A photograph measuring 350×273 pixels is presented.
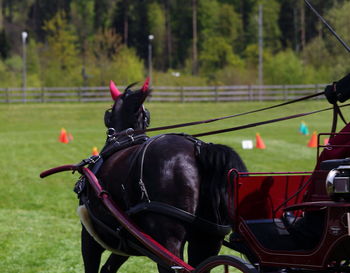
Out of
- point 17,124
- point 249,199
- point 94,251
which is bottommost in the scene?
point 17,124

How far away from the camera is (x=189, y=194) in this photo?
5602 millimetres

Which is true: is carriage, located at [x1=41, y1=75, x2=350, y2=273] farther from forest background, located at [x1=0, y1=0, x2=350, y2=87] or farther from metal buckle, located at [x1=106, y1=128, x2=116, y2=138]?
forest background, located at [x1=0, y1=0, x2=350, y2=87]

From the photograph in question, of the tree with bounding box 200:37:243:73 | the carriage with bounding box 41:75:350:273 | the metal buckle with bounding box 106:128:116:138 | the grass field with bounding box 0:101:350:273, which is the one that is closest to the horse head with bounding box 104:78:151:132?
the metal buckle with bounding box 106:128:116:138

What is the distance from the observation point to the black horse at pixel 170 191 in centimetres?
557

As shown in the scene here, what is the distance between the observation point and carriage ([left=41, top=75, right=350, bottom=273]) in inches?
176

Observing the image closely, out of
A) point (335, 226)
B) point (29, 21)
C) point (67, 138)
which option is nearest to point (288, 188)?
point (335, 226)

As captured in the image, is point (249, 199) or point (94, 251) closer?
point (249, 199)

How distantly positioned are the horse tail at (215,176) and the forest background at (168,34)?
211 feet

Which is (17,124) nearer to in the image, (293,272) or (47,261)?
(47,261)

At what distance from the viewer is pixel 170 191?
558cm

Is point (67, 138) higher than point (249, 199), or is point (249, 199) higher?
point (249, 199)

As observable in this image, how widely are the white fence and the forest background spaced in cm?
1234

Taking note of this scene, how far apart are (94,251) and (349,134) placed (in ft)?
8.68

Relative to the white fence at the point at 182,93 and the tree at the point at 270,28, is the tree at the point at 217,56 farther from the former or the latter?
the white fence at the point at 182,93
